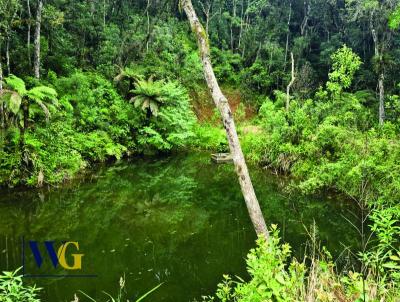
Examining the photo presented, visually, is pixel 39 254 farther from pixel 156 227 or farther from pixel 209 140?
pixel 209 140

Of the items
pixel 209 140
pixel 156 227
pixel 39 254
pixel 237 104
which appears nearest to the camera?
pixel 39 254

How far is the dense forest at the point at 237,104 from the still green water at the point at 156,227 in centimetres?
56

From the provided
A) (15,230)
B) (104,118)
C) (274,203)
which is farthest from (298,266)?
(104,118)

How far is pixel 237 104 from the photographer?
27.5 meters

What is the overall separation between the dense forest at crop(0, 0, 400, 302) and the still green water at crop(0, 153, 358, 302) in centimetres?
56

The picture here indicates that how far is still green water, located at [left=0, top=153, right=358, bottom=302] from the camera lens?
6145 mm

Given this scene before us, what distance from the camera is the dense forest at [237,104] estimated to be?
3.74 meters

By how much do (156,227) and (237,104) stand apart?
19.8m

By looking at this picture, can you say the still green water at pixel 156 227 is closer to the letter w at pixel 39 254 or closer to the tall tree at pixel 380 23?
the letter w at pixel 39 254

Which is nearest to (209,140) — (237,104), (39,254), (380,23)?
Result: (237,104)

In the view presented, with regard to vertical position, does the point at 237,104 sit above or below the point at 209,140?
above

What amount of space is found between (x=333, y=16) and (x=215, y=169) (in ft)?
70.0

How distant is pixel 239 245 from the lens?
758 cm

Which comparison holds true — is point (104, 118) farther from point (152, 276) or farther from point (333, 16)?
point (333, 16)
